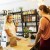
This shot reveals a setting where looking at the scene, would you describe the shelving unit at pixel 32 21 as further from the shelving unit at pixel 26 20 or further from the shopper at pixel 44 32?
the shopper at pixel 44 32

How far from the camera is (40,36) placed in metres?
1.98

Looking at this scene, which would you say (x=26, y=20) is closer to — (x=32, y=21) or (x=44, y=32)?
(x=32, y=21)

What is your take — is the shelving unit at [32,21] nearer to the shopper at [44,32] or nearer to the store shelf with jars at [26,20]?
the store shelf with jars at [26,20]

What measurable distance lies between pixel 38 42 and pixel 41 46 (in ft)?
0.34

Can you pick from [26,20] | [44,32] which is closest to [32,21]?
[26,20]

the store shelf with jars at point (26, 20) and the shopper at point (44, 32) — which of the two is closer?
the shopper at point (44, 32)

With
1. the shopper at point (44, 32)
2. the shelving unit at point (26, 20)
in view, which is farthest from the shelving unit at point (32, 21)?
the shopper at point (44, 32)

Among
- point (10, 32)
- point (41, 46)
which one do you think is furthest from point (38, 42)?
point (10, 32)

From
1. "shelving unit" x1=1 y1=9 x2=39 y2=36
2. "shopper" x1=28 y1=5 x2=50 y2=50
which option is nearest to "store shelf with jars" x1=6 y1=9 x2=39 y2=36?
"shelving unit" x1=1 y1=9 x2=39 y2=36

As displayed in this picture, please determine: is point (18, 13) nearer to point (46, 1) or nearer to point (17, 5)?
point (17, 5)

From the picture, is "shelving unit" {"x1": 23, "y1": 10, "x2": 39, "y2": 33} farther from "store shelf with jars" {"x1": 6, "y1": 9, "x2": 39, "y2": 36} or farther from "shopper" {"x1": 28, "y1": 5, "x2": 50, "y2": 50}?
"shopper" {"x1": 28, "y1": 5, "x2": 50, "y2": 50}

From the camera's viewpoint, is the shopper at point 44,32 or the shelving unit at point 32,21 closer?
the shopper at point 44,32

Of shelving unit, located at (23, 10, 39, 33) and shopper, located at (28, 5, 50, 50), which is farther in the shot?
shelving unit, located at (23, 10, 39, 33)

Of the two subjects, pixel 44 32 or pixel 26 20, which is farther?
pixel 26 20
